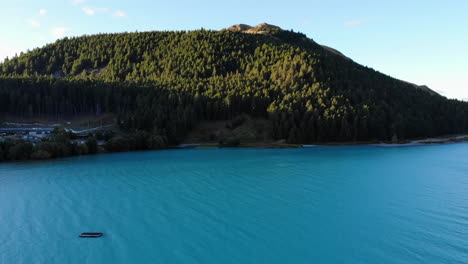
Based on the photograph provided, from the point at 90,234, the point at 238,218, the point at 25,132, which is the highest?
the point at 25,132

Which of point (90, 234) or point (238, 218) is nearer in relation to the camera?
point (90, 234)

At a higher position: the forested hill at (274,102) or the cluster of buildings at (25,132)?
the forested hill at (274,102)

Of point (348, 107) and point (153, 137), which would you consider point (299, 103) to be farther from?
point (153, 137)

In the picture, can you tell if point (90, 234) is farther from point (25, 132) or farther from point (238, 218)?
point (25, 132)

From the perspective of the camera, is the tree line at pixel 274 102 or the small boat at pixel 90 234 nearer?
the small boat at pixel 90 234

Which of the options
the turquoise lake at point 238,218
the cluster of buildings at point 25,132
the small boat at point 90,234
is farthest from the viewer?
the cluster of buildings at point 25,132

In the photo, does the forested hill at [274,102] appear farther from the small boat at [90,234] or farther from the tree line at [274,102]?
→ the small boat at [90,234]

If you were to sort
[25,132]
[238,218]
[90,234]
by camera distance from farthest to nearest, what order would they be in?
[25,132] < [238,218] < [90,234]

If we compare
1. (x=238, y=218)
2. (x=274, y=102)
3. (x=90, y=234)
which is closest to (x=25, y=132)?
(x=274, y=102)

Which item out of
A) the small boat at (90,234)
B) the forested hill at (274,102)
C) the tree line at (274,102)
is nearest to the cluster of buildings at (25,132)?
the forested hill at (274,102)
